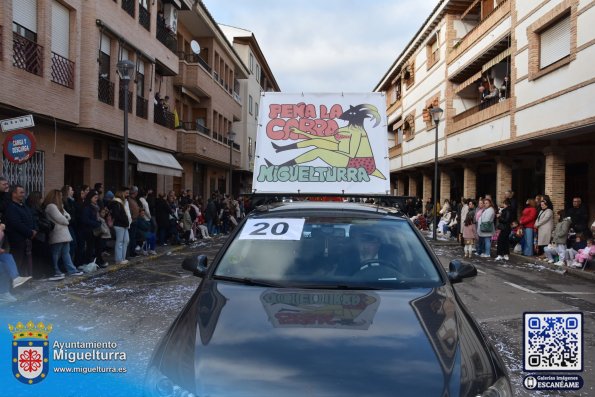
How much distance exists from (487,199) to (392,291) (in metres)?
14.0

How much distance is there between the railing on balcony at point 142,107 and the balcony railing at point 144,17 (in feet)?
9.06

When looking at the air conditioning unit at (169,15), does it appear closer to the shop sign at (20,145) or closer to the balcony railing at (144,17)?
the balcony railing at (144,17)

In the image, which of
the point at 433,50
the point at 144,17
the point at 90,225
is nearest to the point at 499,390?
the point at 90,225

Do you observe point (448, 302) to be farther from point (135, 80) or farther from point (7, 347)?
point (135, 80)

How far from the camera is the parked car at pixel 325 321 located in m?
2.54

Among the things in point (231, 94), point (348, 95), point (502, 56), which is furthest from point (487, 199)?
point (231, 94)

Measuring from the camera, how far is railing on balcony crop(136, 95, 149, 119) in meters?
21.2

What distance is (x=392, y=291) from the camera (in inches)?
143

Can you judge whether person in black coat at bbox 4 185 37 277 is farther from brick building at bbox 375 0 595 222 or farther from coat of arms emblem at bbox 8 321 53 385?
brick building at bbox 375 0 595 222

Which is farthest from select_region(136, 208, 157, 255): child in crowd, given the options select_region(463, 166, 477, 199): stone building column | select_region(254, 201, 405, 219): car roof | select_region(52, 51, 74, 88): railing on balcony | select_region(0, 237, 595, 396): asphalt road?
select_region(463, 166, 477, 199): stone building column

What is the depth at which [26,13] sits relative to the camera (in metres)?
13.6

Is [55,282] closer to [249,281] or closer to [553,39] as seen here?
[249,281]

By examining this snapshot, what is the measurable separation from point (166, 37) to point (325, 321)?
75.5 feet

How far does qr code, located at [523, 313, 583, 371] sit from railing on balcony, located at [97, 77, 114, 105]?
1606 centimetres
